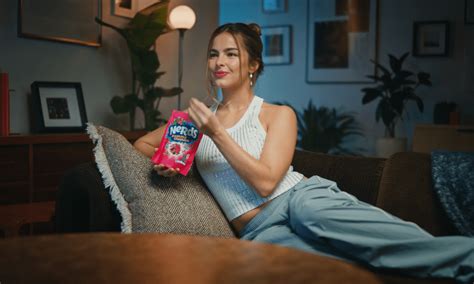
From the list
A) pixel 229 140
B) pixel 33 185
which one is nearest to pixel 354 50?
pixel 33 185

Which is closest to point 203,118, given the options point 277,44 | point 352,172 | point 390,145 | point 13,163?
point 352,172

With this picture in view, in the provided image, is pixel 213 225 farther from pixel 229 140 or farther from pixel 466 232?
pixel 466 232

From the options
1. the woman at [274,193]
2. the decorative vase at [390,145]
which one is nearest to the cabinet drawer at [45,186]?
the woman at [274,193]

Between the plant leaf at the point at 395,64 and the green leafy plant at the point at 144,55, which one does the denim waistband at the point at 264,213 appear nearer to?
the green leafy plant at the point at 144,55

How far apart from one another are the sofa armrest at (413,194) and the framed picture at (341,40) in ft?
13.1

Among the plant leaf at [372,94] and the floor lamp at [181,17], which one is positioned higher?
the floor lamp at [181,17]

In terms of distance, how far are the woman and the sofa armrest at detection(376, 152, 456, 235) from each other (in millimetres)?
229

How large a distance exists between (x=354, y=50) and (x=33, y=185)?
409 centimetres

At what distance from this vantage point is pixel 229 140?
1.61 m

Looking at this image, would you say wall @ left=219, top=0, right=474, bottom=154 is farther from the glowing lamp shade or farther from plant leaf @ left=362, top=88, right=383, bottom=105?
the glowing lamp shade

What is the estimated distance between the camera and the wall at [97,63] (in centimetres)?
292

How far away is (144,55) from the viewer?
11.3 feet

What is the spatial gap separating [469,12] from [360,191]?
4004 mm

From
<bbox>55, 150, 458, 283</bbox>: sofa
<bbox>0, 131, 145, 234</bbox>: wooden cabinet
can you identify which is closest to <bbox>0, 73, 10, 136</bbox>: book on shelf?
<bbox>0, 131, 145, 234</bbox>: wooden cabinet
